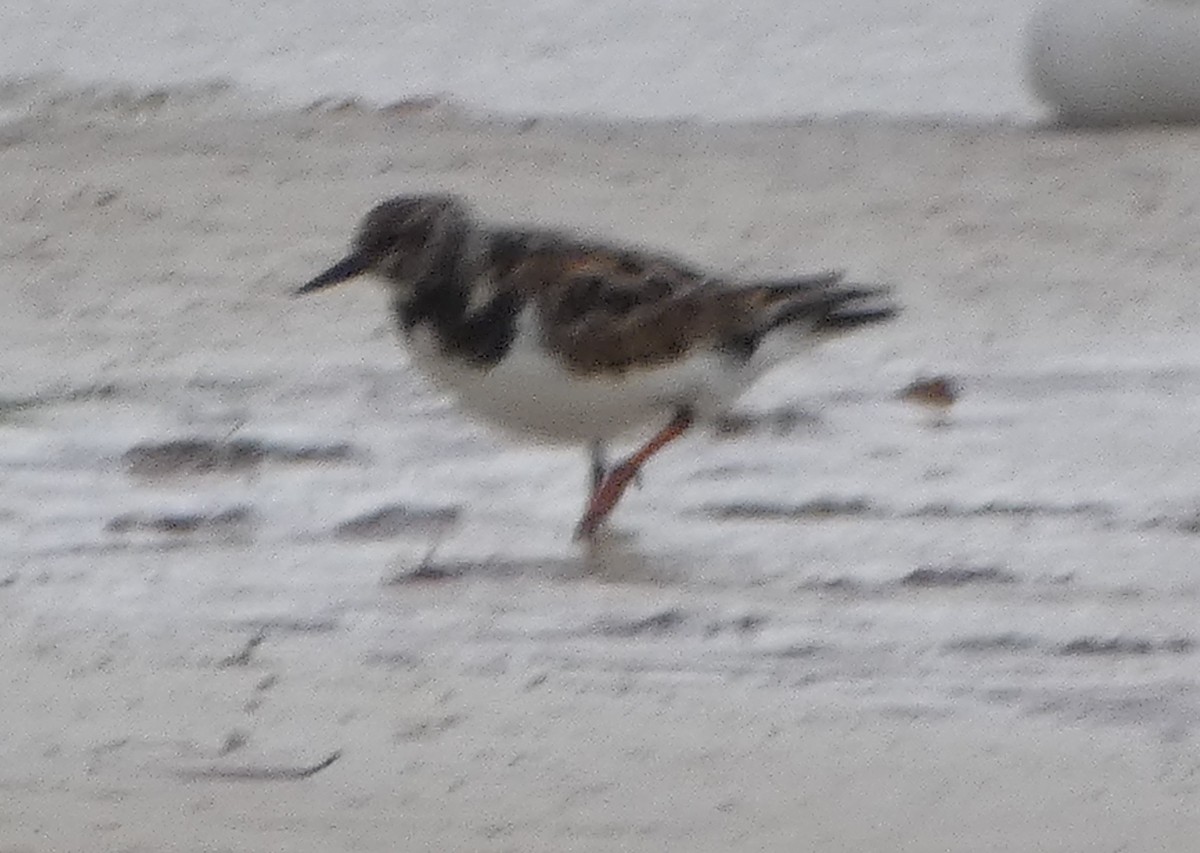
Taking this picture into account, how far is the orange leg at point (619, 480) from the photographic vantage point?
4070 millimetres

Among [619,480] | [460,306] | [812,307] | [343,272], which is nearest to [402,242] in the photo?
[343,272]

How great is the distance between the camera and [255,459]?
4.57 m

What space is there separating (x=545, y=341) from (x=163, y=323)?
179cm

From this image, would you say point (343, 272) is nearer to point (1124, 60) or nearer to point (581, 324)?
point (581, 324)

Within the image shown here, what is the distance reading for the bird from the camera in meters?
3.97

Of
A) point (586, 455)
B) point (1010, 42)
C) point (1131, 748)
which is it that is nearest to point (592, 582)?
point (586, 455)

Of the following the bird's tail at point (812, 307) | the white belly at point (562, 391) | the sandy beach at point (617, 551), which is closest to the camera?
the sandy beach at point (617, 551)

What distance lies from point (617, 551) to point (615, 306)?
0.37 m

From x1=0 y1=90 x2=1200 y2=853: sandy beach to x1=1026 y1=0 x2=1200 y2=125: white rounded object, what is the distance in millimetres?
345

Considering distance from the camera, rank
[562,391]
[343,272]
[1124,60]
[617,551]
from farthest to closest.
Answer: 1. [1124,60]
2. [343,272]
3. [617,551]
4. [562,391]

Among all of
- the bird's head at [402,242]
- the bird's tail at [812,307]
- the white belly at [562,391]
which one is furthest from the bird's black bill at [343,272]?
the bird's tail at [812,307]

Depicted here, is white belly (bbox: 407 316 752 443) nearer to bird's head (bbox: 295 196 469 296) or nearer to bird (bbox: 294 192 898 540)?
bird (bbox: 294 192 898 540)

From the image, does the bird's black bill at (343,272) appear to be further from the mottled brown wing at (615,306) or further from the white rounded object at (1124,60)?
the white rounded object at (1124,60)

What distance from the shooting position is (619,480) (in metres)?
4.08
